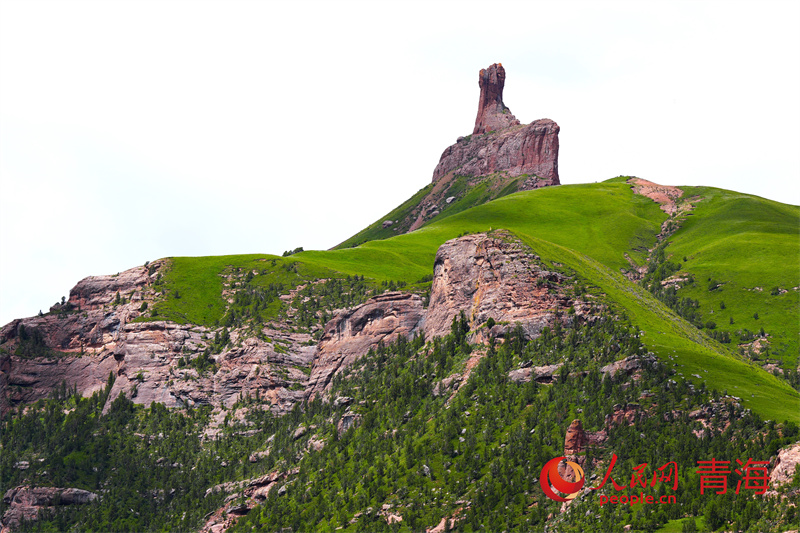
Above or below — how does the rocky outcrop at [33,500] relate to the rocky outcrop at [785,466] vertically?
below

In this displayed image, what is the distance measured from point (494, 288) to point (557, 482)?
42336 mm

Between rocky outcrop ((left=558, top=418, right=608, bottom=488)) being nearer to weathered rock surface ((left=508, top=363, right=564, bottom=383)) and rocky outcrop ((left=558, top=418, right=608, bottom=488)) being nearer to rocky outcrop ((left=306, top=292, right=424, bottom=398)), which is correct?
weathered rock surface ((left=508, top=363, right=564, bottom=383))

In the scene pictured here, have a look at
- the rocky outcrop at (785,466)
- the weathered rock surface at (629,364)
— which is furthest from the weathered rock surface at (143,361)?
the rocky outcrop at (785,466)

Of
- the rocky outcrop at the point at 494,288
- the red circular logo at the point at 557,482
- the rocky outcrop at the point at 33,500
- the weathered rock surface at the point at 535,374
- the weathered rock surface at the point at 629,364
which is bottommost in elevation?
the rocky outcrop at the point at 33,500

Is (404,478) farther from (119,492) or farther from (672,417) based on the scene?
(119,492)

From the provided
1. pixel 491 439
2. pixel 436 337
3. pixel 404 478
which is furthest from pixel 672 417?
pixel 436 337

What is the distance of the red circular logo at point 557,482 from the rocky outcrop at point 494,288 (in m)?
28.2

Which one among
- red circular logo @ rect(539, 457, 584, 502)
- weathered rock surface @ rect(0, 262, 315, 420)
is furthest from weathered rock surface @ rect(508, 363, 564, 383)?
weathered rock surface @ rect(0, 262, 315, 420)

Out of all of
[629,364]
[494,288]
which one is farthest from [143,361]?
[629,364]

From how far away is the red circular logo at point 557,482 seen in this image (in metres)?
91.8

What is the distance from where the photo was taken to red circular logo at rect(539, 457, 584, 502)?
91.8 metres

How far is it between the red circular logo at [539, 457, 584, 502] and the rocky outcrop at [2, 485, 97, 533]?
88.9 metres

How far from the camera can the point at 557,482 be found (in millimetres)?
94125

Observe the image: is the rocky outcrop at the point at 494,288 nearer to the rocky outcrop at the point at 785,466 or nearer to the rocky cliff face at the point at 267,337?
the rocky cliff face at the point at 267,337
